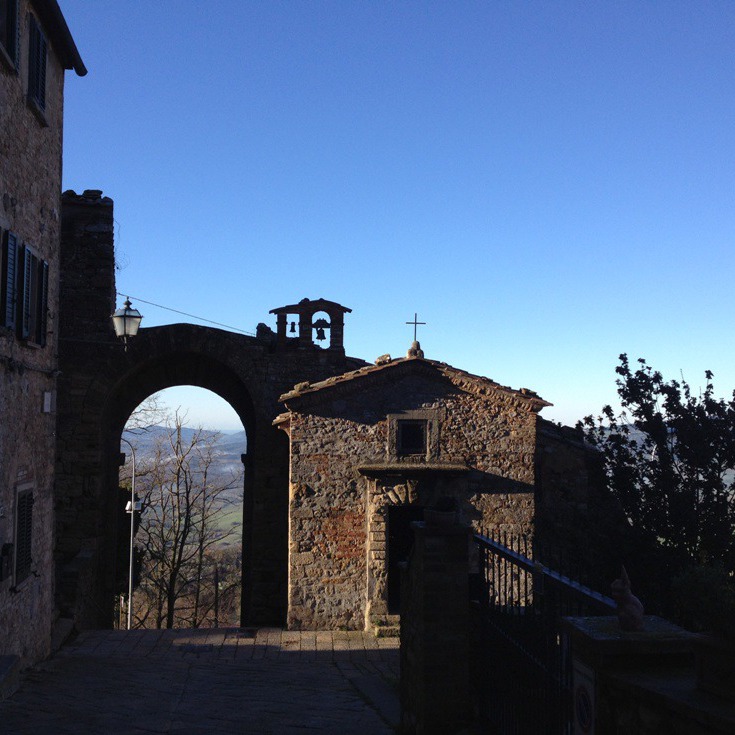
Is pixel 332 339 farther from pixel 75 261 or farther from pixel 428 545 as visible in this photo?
pixel 428 545

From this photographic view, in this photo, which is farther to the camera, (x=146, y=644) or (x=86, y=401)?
(x=86, y=401)

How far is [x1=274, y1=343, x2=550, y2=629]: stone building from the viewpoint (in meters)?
15.5

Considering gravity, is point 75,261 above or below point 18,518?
above

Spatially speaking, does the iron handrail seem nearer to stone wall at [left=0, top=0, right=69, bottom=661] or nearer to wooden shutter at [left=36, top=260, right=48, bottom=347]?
stone wall at [left=0, top=0, right=69, bottom=661]

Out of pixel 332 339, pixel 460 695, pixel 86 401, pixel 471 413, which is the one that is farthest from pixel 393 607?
pixel 460 695

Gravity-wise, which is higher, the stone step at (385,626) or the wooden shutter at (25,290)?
the wooden shutter at (25,290)

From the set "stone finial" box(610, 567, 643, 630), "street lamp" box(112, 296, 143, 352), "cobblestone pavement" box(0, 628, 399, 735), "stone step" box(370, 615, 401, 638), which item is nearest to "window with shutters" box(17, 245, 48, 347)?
"street lamp" box(112, 296, 143, 352)

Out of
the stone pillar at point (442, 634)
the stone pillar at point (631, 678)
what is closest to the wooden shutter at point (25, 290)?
the stone pillar at point (442, 634)

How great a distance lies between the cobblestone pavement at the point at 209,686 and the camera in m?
7.03

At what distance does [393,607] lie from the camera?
15.5 m

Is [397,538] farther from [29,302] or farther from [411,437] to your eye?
[29,302]

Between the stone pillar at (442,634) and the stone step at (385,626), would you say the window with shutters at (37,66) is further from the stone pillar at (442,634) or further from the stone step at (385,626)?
the stone step at (385,626)

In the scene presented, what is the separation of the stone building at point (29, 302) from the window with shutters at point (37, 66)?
1cm

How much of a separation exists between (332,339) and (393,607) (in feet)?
20.0
